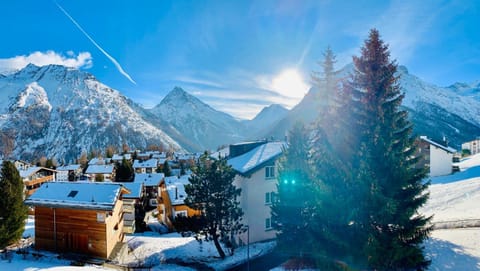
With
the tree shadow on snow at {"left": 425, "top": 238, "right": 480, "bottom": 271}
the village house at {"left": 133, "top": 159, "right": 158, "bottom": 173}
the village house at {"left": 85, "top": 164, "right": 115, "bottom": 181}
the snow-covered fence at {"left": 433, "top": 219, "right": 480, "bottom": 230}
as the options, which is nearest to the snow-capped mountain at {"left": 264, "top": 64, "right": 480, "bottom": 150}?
the village house at {"left": 133, "top": 159, "right": 158, "bottom": 173}

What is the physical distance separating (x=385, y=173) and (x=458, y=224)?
970 cm

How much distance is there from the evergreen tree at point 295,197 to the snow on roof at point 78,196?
1201 centimetres

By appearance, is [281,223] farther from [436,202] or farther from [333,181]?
[436,202]

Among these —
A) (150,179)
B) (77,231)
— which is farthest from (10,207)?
(150,179)

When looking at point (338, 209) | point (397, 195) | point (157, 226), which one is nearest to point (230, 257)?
point (338, 209)

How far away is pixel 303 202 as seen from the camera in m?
16.8

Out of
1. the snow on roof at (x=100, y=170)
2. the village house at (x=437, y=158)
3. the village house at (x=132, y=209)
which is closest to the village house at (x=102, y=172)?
the snow on roof at (x=100, y=170)

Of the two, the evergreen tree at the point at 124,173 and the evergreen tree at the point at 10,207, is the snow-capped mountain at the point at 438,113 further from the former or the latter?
the evergreen tree at the point at 10,207

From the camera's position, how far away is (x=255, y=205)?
2322 centimetres

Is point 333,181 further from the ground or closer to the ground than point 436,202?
further from the ground

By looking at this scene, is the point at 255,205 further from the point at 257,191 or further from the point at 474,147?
the point at 474,147

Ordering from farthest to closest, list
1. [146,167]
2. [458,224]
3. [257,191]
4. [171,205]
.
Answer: [146,167], [171,205], [257,191], [458,224]

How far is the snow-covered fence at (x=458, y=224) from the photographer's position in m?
16.8

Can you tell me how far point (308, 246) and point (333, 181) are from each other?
180 inches
